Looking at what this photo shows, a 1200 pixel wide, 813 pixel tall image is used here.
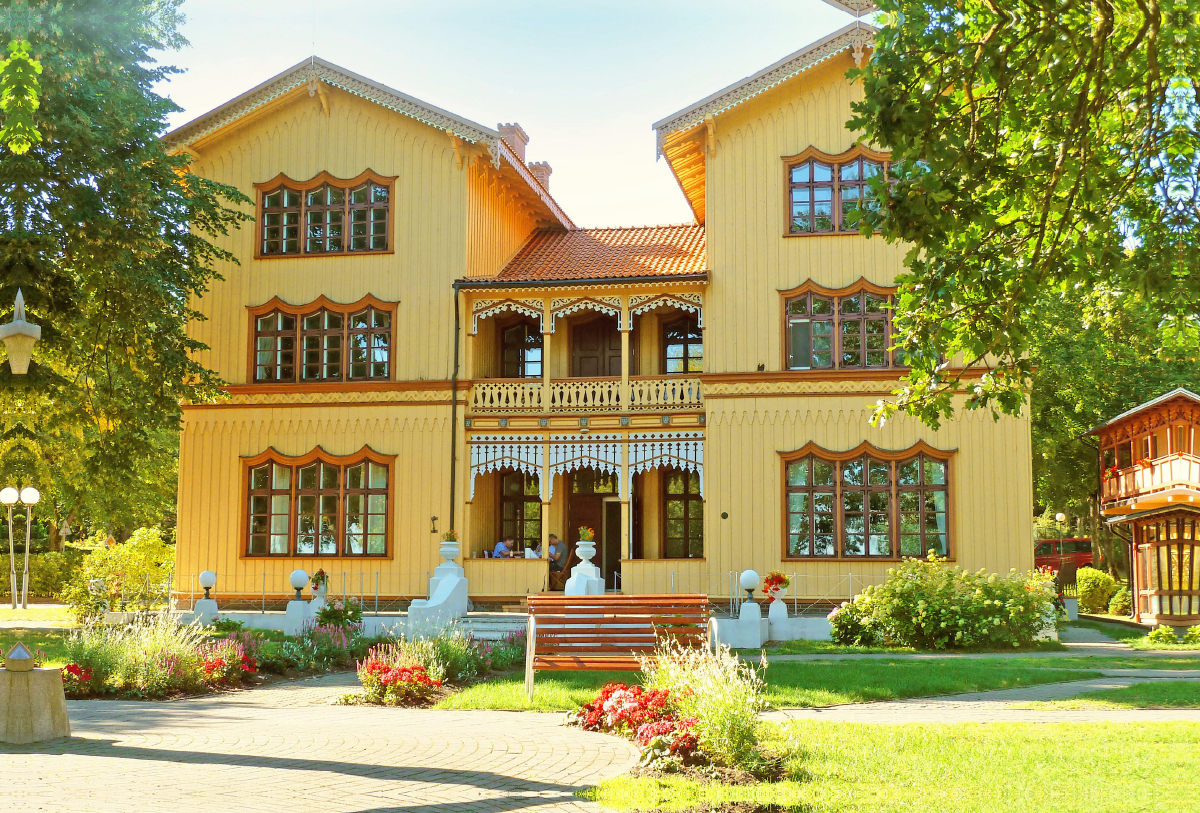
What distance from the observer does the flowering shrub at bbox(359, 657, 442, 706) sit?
40.3 ft

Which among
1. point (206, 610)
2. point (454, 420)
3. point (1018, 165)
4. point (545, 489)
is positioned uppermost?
point (1018, 165)

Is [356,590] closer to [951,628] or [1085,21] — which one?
[951,628]

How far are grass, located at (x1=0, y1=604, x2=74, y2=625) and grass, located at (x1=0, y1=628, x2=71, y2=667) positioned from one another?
2177mm

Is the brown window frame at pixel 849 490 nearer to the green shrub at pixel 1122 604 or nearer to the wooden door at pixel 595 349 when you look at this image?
the wooden door at pixel 595 349

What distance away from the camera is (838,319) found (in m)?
23.1

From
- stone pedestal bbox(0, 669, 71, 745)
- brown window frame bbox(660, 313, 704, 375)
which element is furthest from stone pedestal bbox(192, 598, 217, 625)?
stone pedestal bbox(0, 669, 71, 745)

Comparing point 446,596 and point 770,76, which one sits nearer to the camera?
point 446,596

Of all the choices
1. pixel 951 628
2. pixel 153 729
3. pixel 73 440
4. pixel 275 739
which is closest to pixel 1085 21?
pixel 275 739

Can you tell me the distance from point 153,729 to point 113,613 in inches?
530

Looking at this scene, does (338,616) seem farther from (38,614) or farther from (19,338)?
(38,614)

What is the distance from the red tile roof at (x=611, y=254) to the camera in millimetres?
24531

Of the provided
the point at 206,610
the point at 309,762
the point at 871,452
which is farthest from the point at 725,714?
the point at 206,610

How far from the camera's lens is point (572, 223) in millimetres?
31641

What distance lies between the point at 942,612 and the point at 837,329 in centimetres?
714
